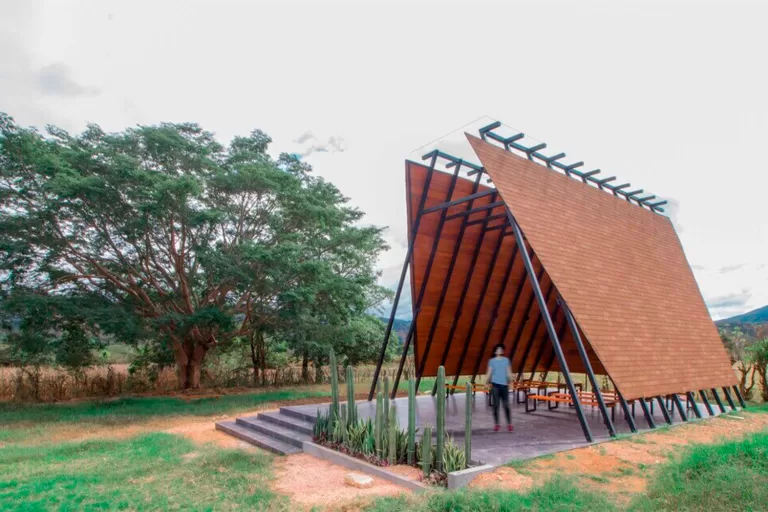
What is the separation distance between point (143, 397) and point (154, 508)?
10.7 metres

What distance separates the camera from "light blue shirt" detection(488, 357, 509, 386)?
742cm

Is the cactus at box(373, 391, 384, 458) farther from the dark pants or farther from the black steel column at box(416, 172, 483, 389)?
the black steel column at box(416, 172, 483, 389)

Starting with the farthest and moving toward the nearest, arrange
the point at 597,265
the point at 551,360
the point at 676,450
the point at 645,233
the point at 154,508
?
the point at 551,360, the point at 645,233, the point at 597,265, the point at 676,450, the point at 154,508

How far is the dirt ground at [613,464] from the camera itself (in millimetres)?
4809

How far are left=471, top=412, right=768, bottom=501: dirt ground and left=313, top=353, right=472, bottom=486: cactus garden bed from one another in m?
0.41

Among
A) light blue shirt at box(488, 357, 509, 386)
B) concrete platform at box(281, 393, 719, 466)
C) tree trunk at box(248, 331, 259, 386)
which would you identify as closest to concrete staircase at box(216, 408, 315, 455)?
concrete platform at box(281, 393, 719, 466)

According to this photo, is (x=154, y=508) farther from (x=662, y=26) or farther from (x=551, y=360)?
(x=551, y=360)

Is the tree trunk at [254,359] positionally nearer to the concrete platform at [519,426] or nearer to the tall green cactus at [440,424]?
the concrete platform at [519,426]

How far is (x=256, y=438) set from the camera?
8047 millimetres

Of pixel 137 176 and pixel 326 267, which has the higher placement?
pixel 137 176

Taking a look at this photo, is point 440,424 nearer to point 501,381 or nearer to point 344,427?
point 344,427

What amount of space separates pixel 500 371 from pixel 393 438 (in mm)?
2534

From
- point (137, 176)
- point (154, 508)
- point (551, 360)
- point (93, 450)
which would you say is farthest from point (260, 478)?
point (551, 360)

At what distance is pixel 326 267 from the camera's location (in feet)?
43.5
